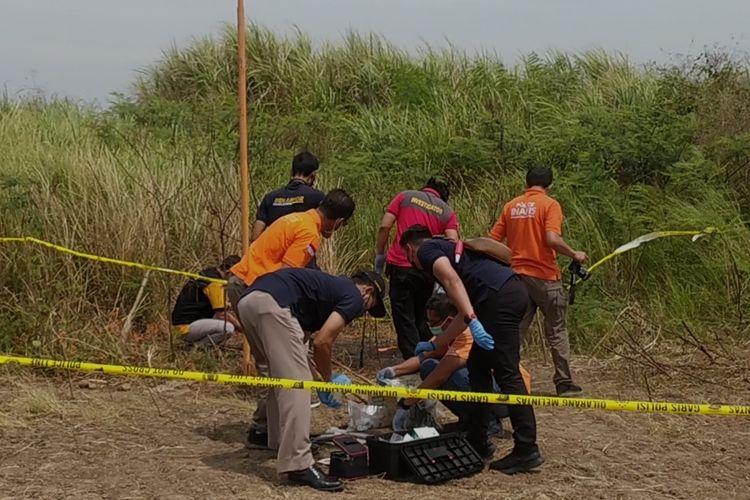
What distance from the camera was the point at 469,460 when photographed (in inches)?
220

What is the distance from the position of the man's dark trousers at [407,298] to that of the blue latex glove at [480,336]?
8.41ft

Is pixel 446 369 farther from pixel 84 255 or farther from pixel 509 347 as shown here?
pixel 84 255

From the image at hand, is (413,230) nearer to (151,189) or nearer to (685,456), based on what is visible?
(685,456)

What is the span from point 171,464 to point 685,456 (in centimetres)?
313

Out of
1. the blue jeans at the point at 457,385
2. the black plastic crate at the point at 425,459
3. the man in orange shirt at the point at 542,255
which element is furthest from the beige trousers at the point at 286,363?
the man in orange shirt at the point at 542,255

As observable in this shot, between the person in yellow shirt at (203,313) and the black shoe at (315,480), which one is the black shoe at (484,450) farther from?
the person in yellow shirt at (203,313)

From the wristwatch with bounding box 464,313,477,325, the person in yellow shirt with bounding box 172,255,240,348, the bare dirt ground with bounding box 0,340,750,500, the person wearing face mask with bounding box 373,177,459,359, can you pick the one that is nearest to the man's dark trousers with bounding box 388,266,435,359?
the person wearing face mask with bounding box 373,177,459,359

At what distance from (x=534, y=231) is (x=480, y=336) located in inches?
88.5

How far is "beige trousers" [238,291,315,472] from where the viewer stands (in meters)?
5.29

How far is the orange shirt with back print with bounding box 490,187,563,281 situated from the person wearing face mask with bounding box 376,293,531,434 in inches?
50.3

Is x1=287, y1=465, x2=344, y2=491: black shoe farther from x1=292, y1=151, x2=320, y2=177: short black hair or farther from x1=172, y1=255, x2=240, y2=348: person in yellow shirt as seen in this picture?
x1=172, y1=255, x2=240, y2=348: person in yellow shirt

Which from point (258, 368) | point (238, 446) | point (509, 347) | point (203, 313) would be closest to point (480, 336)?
point (509, 347)

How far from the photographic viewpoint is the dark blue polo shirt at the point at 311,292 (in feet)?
17.7

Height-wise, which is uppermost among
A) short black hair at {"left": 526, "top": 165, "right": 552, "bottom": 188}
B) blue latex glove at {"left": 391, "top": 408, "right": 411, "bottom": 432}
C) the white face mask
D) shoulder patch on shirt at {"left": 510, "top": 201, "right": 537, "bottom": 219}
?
short black hair at {"left": 526, "top": 165, "right": 552, "bottom": 188}
